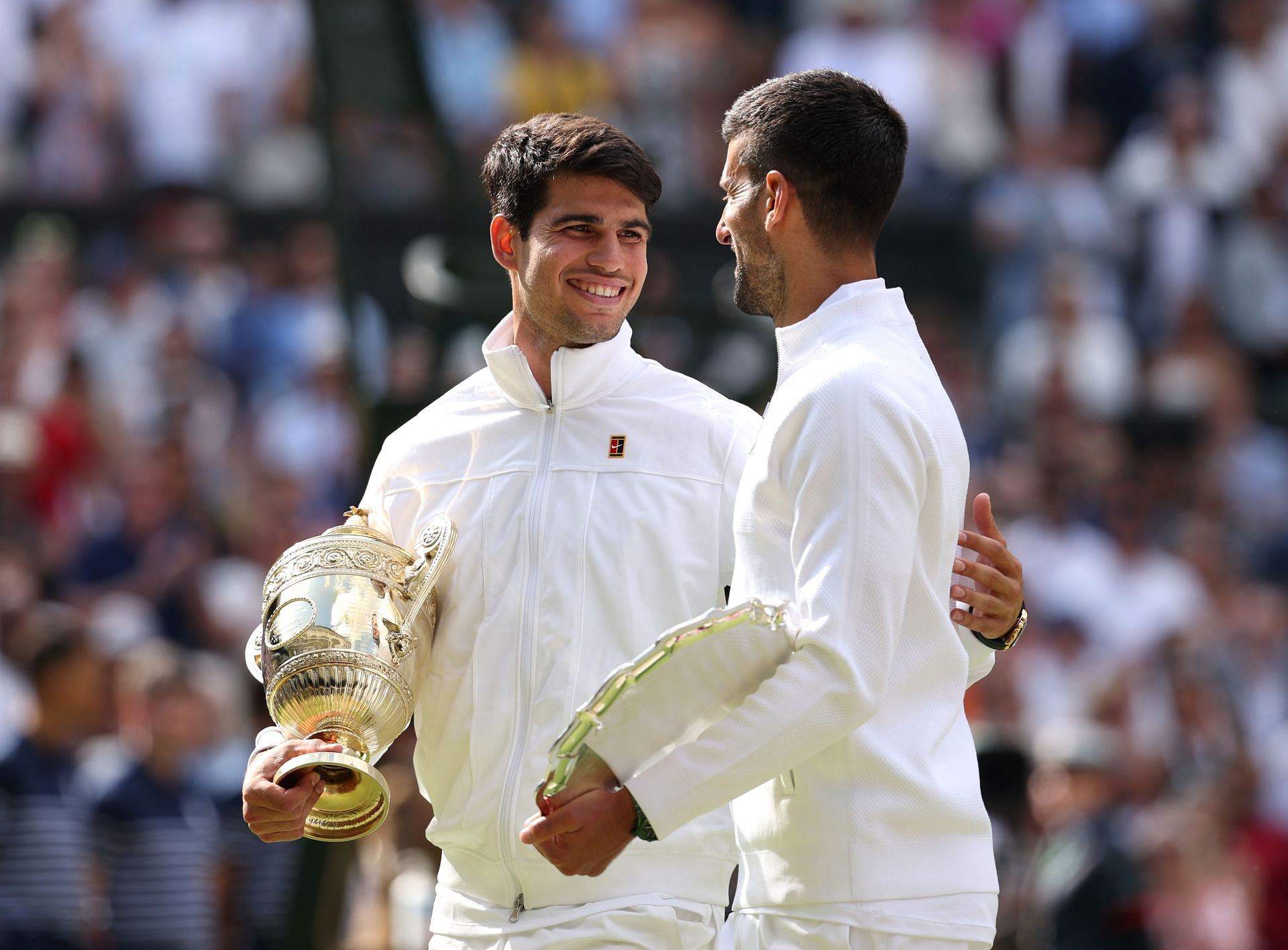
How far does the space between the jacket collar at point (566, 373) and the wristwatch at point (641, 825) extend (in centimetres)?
111

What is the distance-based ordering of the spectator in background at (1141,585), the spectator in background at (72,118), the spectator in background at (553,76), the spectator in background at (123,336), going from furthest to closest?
the spectator in background at (72,118)
the spectator in background at (553,76)
the spectator in background at (123,336)
the spectator in background at (1141,585)

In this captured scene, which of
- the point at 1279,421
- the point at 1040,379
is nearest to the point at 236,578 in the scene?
the point at 1040,379

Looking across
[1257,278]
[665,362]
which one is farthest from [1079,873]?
[1257,278]

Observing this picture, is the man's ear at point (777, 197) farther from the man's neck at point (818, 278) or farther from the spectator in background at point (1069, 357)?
the spectator in background at point (1069, 357)

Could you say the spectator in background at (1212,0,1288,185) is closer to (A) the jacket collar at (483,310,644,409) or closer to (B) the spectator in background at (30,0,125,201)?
(B) the spectator in background at (30,0,125,201)

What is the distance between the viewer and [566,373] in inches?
160

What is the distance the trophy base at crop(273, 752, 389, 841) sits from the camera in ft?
12.3

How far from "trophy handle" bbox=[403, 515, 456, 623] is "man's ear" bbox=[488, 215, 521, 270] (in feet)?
1.88

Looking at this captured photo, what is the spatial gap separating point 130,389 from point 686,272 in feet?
10.6

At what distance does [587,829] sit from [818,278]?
1.01 meters

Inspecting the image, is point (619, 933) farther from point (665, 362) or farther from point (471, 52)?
point (471, 52)

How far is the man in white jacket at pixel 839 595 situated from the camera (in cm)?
316

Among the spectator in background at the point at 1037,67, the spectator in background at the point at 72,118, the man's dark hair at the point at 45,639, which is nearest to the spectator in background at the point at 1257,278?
the spectator in background at the point at 1037,67

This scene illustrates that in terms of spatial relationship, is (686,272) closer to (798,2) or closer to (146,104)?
(798,2)
